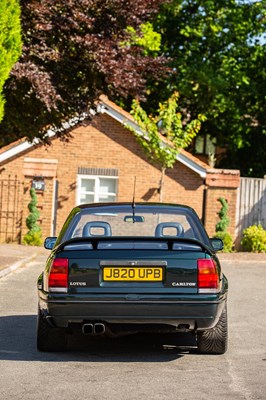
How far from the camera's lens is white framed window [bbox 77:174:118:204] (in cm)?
3469

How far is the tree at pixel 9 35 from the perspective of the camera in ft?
61.8

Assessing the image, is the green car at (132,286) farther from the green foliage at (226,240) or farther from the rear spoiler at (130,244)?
the green foliage at (226,240)

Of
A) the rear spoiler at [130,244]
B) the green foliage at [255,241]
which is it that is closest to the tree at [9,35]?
the rear spoiler at [130,244]

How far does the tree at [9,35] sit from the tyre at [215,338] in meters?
9.97

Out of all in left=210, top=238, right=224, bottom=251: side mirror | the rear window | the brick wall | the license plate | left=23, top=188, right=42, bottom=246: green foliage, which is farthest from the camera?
the brick wall

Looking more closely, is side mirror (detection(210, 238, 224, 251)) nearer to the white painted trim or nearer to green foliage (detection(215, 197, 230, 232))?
green foliage (detection(215, 197, 230, 232))

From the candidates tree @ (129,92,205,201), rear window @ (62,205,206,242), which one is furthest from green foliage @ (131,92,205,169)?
rear window @ (62,205,206,242)

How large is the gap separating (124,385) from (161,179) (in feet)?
87.3

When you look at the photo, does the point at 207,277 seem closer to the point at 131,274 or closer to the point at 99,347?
the point at 131,274

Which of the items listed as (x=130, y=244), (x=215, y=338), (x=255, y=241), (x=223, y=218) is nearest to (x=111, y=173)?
(x=223, y=218)

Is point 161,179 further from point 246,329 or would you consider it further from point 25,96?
point 246,329

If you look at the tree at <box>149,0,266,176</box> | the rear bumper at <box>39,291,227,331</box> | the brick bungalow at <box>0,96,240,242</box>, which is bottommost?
the rear bumper at <box>39,291,227,331</box>

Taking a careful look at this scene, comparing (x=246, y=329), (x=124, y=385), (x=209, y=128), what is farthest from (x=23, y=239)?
(x=124, y=385)

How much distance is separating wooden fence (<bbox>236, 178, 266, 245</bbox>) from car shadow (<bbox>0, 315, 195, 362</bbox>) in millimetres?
23238
